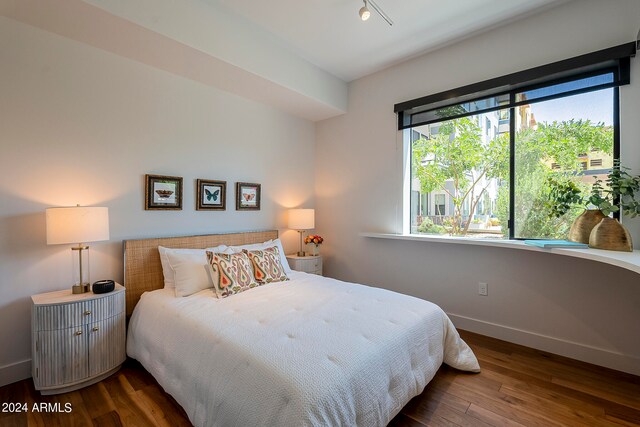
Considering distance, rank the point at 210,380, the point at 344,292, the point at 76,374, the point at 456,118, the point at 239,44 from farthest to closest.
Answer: the point at 456,118, the point at 239,44, the point at 344,292, the point at 76,374, the point at 210,380

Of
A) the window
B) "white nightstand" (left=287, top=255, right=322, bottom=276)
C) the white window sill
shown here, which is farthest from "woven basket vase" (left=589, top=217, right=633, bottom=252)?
"white nightstand" (left=287, top=255, right=322, bottom=276)

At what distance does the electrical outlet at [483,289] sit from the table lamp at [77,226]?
3277 millimetres

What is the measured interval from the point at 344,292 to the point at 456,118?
2.18 metres

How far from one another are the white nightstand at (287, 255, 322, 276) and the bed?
0.98m

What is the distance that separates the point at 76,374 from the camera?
1.89m

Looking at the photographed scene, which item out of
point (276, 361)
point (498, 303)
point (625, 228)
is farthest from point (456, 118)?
point (276, 361)

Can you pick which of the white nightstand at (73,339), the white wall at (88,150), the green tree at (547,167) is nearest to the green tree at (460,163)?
the green tree at (547,167)

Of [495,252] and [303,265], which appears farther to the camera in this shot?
[303,265]

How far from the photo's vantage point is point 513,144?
2.63 metres

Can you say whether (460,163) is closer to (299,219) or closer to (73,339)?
(299,219)

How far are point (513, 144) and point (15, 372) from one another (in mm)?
4415

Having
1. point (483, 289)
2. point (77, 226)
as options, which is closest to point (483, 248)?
point (483, 289)

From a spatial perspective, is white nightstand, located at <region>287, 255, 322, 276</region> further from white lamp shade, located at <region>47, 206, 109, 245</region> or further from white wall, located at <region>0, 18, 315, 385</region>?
white lamp shade, located at <region>47, 206, 109, 245</region>

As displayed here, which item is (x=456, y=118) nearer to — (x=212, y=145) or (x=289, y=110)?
(x=289, y=110)
